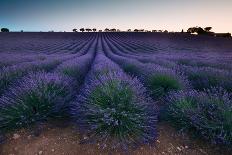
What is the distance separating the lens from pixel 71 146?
248 cm

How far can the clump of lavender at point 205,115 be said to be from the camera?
2434 millimetres

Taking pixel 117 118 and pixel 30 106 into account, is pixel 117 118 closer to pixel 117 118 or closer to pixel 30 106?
pixel 117 118

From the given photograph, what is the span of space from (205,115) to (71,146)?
5.20ft

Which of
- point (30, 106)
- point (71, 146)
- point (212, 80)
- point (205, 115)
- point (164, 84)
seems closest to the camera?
point (71, 146)

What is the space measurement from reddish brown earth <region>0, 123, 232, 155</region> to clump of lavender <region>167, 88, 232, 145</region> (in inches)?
5.9

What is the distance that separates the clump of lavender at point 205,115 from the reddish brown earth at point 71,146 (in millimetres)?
149

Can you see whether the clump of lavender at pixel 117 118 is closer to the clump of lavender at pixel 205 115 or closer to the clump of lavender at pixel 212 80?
the clump of lavender at pixel 205 115

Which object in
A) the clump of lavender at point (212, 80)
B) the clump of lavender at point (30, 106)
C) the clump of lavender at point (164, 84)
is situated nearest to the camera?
the clump of lavender at point (30, 106)

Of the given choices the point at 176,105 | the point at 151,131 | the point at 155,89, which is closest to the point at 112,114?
the point at 151,131

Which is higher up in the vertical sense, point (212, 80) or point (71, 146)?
point (212, 80)

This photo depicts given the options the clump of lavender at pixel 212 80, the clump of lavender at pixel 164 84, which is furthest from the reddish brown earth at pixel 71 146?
the clump of lavender at pixel 212 80

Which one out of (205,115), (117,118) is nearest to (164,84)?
(205,115)

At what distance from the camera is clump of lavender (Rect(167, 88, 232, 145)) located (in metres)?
2.43

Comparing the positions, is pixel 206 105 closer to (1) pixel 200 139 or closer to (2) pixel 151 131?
(1) pixel 200 139
